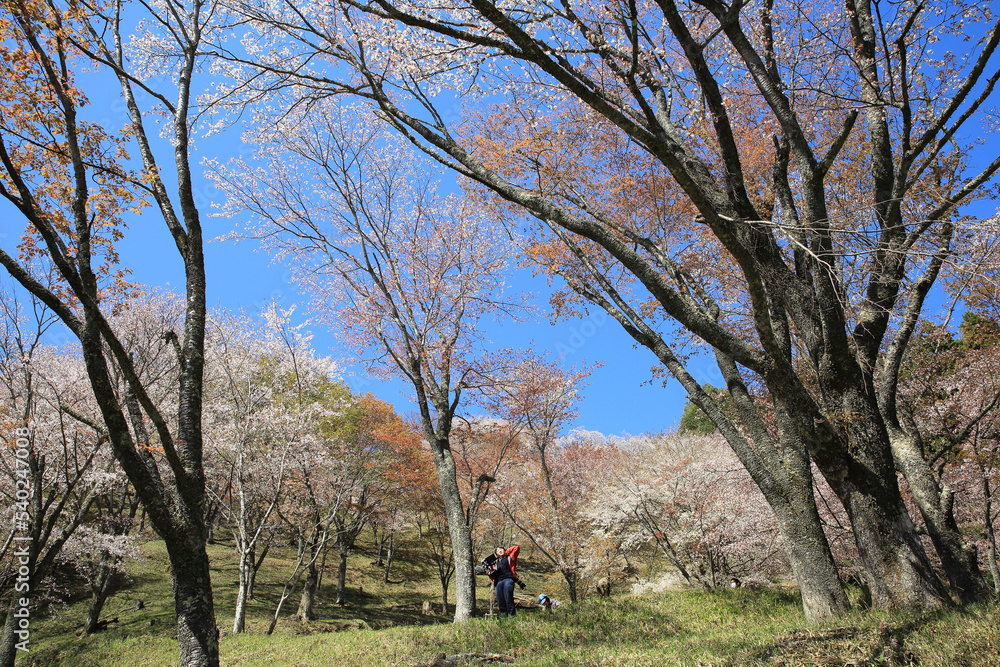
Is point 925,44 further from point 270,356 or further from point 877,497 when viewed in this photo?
point 270,356

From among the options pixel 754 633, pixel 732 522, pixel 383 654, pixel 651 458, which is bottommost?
pixel 383 654

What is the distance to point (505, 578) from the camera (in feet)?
28.1

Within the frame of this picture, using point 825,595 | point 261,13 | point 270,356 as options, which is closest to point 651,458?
point 270,356

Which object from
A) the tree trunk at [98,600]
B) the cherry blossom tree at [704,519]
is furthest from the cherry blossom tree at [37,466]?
the cherry blossom tree at [704,519]

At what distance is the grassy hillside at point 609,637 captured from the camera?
3319mm

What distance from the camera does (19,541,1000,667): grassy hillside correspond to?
3.32 meters

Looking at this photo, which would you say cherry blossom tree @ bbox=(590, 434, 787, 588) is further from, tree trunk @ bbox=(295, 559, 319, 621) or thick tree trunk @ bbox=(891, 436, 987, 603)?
tree trunk @ bbox=(295, 559, 319, 621)

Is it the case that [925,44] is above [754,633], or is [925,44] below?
above

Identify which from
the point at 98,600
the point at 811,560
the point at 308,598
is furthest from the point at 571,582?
the point at 98,600

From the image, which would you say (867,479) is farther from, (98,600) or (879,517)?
(98,600)

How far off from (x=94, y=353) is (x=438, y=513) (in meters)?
23.4

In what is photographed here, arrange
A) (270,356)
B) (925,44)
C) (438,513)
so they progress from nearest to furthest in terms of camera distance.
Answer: (925,44), (270,356), (438,513)

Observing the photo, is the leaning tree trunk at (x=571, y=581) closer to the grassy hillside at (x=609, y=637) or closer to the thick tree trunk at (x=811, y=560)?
the grassy hillside at (x=609, y=637)

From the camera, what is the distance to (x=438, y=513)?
82.9ft
